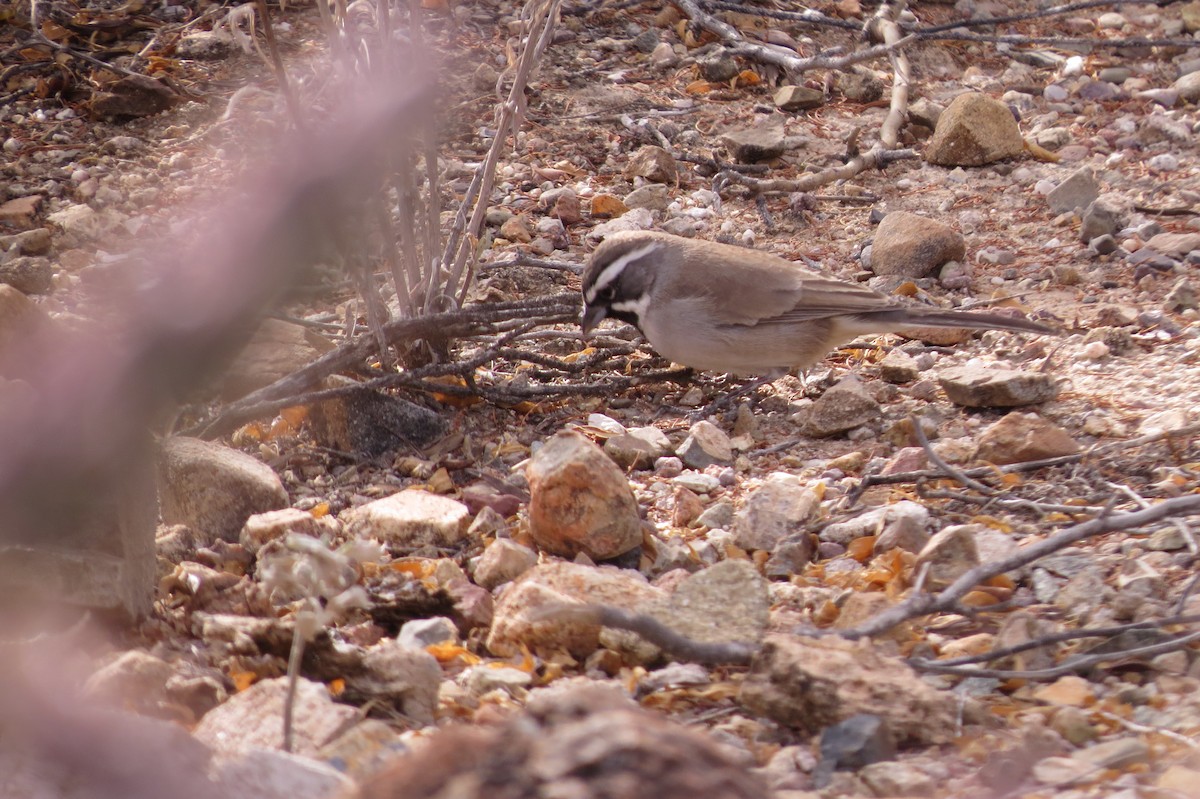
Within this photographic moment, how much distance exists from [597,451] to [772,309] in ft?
6.85

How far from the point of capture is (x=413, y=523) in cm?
401

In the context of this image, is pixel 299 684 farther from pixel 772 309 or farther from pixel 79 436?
pixel 772 309

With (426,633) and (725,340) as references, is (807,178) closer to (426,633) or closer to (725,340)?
(725,340)

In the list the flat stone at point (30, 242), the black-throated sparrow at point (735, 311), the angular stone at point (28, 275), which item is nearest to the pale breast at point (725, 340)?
the black-throated sparrow at point (735, 311)

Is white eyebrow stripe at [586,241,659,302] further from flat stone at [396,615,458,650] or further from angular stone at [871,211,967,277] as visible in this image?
flat stone at [396,615,458,650]

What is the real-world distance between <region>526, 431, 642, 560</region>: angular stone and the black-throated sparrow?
1756mm

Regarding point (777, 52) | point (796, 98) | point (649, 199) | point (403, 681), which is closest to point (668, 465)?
point (403, 681)

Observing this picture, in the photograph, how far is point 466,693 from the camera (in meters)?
2.97

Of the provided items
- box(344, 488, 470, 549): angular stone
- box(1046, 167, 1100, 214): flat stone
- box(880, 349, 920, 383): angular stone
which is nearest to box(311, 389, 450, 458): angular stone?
box(344, 488, 470, 549): angular stone

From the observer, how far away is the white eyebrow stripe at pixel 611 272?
18.0 feet

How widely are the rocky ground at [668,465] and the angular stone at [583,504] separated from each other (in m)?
0.01

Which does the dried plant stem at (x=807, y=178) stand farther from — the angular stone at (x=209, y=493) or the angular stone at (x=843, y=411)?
the angular stone at (x=209, y=493)

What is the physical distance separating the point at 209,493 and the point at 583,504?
1.22 meters

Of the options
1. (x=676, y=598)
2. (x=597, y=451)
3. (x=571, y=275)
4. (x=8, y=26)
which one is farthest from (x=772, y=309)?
(x=8, y=26)
